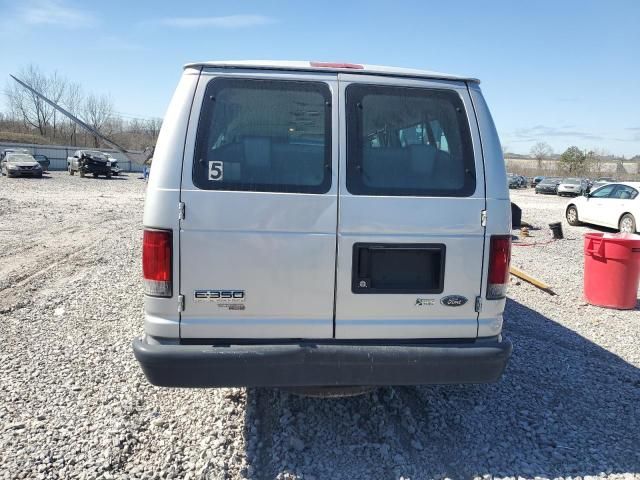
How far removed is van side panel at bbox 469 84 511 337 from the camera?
10.3ft

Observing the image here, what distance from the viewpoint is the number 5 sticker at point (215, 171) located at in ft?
9.81

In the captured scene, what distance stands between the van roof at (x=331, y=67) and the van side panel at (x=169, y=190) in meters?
0.21

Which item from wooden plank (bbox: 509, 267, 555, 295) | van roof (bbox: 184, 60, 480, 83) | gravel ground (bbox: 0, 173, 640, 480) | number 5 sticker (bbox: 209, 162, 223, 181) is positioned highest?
van roof (bbox: 184, 60, 480, 83)

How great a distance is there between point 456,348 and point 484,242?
0.66 m

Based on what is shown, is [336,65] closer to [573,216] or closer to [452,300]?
[452,300]

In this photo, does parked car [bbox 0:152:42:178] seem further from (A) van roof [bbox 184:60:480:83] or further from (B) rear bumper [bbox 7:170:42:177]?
(A) van roof [bbox 184:60:480:83]

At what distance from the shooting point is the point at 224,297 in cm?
301

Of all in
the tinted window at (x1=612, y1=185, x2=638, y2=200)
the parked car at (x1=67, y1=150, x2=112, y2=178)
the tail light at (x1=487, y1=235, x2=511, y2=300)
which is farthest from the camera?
the parked car at (x1=67, y1=150, x2=112, y2=178)

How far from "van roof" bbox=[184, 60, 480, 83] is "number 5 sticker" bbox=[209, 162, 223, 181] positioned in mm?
605

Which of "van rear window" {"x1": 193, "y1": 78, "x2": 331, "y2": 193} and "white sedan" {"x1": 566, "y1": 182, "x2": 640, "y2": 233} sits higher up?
"van rear window" {"x1": 193, "y1": 78, "x2": 331, "y2": 193}

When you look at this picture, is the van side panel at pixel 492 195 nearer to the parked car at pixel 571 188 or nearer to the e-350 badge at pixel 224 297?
the e-350 badge at pixel 224 297

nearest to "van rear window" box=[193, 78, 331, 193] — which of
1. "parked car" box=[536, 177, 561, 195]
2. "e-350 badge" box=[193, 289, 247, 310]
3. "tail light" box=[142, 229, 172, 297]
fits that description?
"tail light" box=[142, 229, 172, 297]

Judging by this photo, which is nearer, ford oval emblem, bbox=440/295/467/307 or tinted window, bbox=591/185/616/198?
ford oval emblem, bbox=440/295/467/307

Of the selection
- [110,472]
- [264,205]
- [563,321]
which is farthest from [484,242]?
[563,321]
